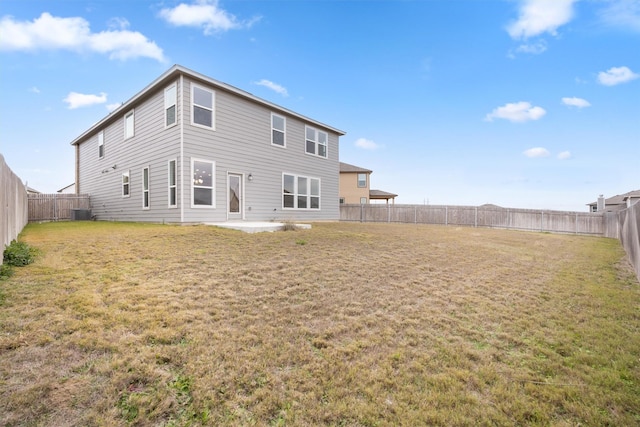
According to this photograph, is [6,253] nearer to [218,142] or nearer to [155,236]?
[155,236]

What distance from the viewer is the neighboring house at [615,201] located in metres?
26.2

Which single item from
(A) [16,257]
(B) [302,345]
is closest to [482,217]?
(B) [302,345]

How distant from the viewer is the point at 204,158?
430 inches

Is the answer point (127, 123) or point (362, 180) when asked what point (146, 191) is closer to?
point (127, 123)

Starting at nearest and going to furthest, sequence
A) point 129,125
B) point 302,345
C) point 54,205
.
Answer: point 302,345 → point 129,125 → point 54,205

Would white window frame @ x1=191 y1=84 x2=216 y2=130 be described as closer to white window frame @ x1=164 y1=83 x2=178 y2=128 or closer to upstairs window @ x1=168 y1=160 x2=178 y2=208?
white window frame @ x1=164 y1=83 x2=178 y2=128

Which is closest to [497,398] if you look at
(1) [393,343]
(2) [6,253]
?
(1) [393,343]

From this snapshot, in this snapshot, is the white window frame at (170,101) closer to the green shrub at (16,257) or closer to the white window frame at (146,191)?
the white window frame at (146,191)

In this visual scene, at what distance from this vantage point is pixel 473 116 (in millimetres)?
18141

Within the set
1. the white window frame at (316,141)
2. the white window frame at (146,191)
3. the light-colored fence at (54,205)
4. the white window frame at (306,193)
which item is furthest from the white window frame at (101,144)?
the white window frame at (316,141)

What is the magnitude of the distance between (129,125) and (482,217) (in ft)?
73.1

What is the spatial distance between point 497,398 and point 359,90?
18.1m

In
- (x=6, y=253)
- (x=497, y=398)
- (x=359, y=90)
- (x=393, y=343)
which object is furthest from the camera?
(x=359, y=90)

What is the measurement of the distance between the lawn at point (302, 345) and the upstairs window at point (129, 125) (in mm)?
9118
